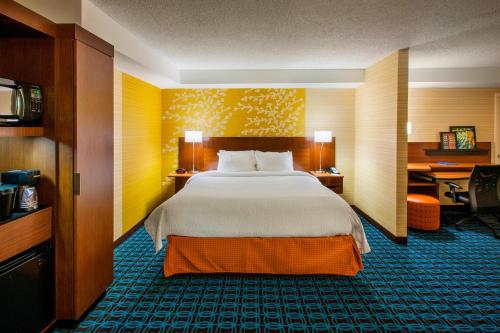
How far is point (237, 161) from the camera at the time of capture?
5.41 meters

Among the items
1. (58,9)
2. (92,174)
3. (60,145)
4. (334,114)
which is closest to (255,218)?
(92,174)

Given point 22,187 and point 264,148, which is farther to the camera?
point 264,148

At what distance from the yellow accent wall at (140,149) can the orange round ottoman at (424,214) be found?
4.31m

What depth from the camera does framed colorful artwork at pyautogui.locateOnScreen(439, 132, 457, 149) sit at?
592cm

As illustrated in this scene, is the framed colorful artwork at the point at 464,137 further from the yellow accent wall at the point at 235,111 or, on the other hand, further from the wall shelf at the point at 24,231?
the wall shelf at the point at 24,231

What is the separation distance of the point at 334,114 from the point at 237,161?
2.18m

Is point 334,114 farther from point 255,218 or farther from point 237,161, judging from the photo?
point 255,218

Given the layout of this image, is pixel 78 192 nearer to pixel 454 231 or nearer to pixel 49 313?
pixel 49 313

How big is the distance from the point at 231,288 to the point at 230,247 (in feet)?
1.29

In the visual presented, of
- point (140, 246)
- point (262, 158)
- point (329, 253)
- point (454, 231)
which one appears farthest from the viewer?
point (262, 158)

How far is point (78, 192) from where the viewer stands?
7.52ft

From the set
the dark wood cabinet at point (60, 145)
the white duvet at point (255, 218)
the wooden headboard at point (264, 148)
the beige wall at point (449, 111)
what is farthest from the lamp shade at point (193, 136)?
the beige wall at point (449, 111)

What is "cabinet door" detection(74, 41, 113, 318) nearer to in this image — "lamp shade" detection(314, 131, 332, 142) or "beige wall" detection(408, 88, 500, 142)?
"lamp shade" detection(314, 131, 332, 142)

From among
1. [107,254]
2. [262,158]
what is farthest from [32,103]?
[262,158]
